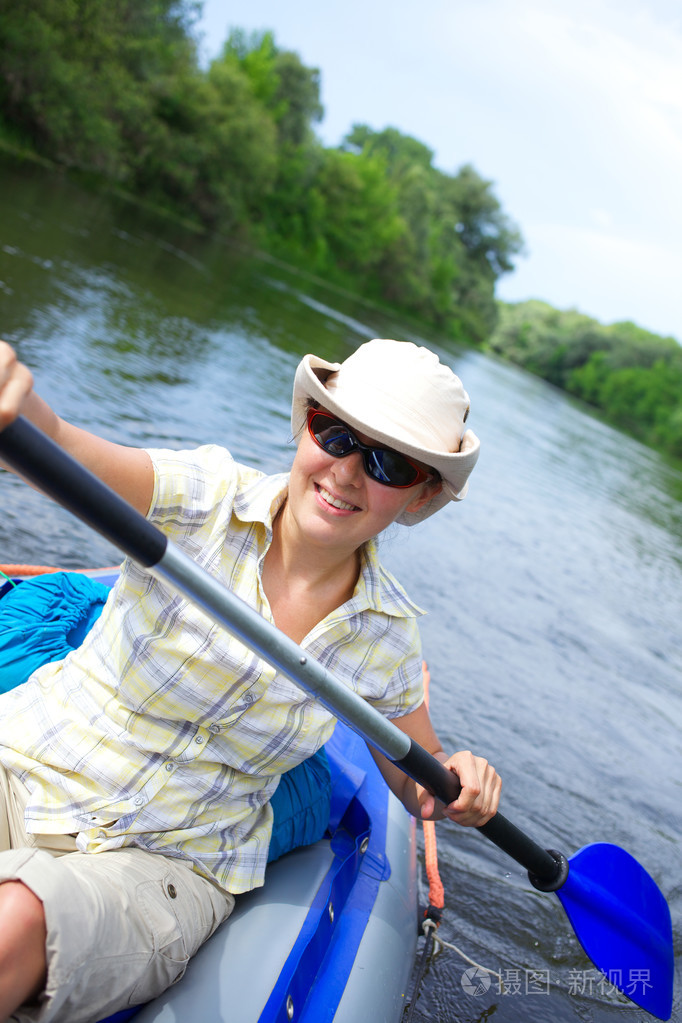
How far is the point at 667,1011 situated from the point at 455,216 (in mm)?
67354

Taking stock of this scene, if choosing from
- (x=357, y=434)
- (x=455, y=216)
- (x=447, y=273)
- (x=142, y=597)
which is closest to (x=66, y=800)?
(x=142, y=597)

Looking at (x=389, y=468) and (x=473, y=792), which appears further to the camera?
(x=473, y=792)

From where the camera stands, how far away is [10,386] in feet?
3.92

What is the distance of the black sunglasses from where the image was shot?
1.77 meters

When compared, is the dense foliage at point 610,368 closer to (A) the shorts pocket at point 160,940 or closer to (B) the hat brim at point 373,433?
(B) the hat brim at point 373,433

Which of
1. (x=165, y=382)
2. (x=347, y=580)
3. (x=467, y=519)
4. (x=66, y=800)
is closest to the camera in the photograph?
(x=66, y=800)

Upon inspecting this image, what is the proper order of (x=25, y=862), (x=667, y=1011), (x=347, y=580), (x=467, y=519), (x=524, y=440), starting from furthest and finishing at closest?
(x=524, y=440) → (x=467, y=519) → (x=667, y=1011) → (x=347, y=580) → (x=25, y=862)

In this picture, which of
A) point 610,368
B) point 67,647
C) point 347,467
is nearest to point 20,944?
point 347,467

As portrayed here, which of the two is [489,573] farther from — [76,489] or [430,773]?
[76,489]

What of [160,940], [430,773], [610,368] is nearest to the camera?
[160,940]

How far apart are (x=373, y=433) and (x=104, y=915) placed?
0.99m

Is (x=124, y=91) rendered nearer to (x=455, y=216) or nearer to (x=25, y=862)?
(x=25, y=862)

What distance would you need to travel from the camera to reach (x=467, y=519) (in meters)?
9.22

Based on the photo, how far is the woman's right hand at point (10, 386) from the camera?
1.18 meters
